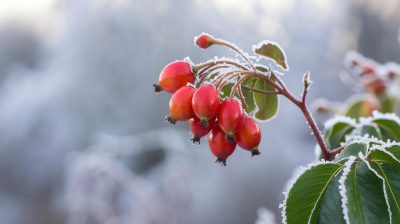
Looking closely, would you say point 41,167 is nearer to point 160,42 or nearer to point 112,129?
point 112,129

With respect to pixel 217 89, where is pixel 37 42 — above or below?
above

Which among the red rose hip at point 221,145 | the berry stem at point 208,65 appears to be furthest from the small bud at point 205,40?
the red rose hip at point 221,145

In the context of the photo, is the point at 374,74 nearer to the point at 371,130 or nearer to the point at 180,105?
the point at 371,130

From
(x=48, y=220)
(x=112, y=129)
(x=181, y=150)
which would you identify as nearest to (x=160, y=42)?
(x=112, y=129)

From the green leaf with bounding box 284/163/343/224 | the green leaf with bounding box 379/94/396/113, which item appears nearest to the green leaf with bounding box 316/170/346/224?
the green leaf with bounding box 284/163/343/224

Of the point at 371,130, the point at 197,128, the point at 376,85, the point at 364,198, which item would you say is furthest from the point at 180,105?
the point at 376,85

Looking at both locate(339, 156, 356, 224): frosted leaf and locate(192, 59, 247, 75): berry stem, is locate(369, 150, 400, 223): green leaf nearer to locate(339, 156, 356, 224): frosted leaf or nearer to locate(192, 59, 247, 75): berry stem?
locate(339, 156, 356, 224): frosted leaf
